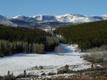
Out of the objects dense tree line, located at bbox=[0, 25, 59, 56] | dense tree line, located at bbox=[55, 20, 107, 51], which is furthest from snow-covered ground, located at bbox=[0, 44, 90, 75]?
dense tree line, located at bbox=[55, 20, 107, 51]

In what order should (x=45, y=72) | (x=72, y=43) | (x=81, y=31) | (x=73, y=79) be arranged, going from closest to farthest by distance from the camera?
(x=73, y=79) < (x=45, y=72) < (x=72, y=43) < (x=81, y=31)

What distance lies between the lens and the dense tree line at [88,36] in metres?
65.4

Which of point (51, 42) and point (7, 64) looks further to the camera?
point (51, 42)

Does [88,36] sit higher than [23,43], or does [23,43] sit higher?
[88,36]

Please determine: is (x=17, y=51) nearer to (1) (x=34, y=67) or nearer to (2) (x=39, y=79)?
(1) (x=34, y=67)

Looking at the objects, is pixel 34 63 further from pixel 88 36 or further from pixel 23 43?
pixel 88 36

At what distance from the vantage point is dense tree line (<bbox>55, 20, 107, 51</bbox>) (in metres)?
65.4

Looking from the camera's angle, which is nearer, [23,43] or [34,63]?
Answer: [34,63]

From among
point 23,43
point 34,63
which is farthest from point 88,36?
point 34,63

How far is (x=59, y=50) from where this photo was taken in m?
61.2

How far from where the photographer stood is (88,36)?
237 ft

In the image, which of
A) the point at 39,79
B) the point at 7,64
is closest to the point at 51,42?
the point at 7,64

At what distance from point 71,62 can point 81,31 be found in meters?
36.4

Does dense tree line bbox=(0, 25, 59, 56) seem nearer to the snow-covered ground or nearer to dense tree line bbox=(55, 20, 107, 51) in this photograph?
the snow-covered ground
